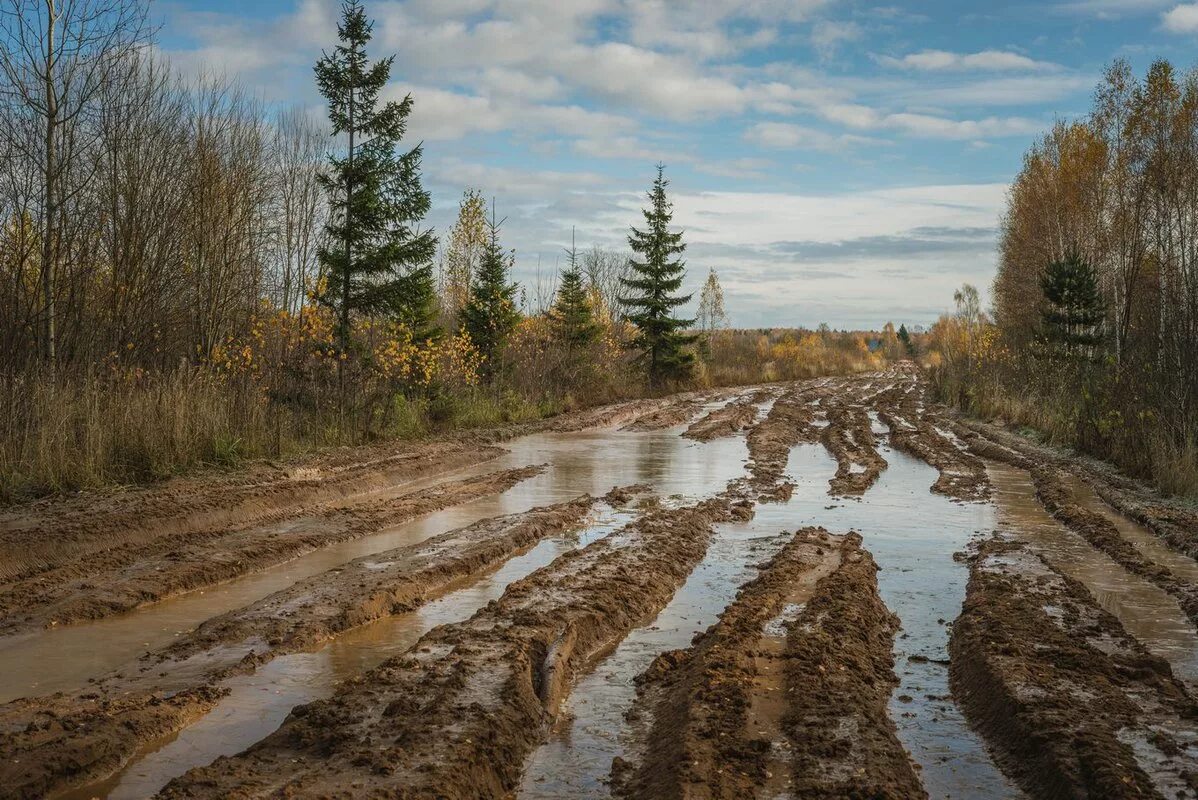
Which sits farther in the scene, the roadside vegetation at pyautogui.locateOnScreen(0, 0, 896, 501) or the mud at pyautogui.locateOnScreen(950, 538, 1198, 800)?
the roadside vegetation at pyautogui.locateOnScreen(0, 0, 896, 501)

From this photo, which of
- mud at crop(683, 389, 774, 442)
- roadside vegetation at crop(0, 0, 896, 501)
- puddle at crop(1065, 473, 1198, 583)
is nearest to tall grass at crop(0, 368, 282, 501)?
roadside vegetation at crop(0, 0, 896, 501)

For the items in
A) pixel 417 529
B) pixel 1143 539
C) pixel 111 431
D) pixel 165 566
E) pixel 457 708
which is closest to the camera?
pixel 457 708

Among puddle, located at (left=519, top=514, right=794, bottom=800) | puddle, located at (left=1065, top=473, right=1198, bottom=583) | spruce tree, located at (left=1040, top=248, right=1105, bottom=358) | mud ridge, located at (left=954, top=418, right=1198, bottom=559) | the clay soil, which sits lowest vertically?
puddle, located at (left=519, top=514, right=794, bottom=800)

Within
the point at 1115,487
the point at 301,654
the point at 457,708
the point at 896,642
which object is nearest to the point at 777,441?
the point at 1115,487

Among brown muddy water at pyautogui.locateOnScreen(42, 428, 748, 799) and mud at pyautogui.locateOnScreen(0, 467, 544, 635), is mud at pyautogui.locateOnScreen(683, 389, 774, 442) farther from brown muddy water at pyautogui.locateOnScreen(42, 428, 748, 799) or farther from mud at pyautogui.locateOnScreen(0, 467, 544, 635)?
mud at pyautogui.locateOnScreen(0, 467, 544, 635)

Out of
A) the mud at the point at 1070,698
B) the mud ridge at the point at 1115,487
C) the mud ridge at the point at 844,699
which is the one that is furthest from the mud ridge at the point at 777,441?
the mud at the point at 1070,698

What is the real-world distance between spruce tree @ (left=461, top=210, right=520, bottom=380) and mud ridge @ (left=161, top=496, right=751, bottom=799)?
1883cm

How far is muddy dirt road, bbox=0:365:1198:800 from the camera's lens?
4590 millimetres

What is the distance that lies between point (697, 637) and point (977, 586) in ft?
10.1

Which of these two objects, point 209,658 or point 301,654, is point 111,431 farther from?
point 301,654

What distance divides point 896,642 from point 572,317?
82.1 feet

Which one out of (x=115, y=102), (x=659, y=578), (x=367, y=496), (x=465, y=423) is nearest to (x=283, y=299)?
(x=465, y=423)

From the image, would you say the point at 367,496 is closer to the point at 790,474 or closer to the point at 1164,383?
the point at 790,474

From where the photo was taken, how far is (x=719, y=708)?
17.4 ft
